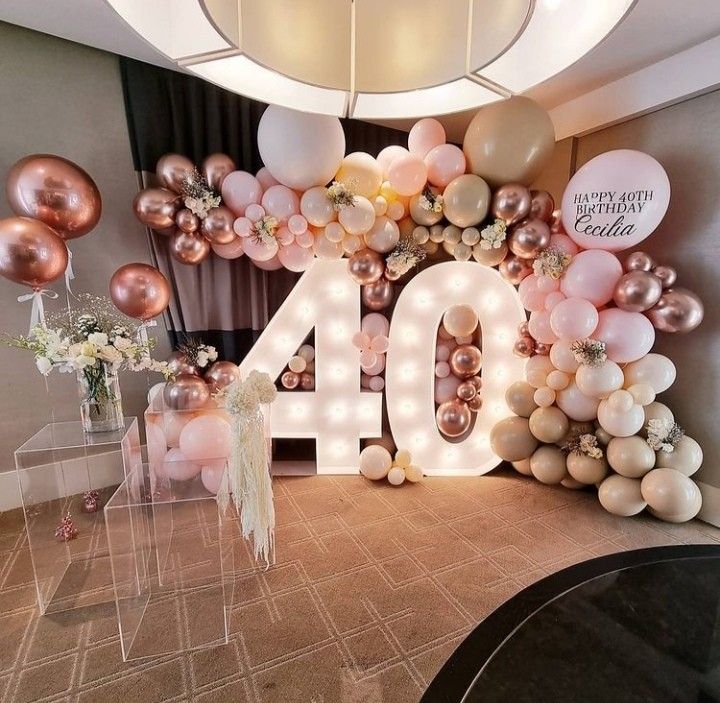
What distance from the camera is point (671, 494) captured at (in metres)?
2.05

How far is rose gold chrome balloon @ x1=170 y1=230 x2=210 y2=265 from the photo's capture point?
2.22 meters

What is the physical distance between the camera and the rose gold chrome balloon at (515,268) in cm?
239

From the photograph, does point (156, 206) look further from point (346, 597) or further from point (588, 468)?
point (588, 468)

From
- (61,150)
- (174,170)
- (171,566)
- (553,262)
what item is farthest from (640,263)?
(61,150)

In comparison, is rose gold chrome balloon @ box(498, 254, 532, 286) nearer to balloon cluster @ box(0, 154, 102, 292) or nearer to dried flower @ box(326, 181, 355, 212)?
dried flower @ box(326, 181, 355, 212)

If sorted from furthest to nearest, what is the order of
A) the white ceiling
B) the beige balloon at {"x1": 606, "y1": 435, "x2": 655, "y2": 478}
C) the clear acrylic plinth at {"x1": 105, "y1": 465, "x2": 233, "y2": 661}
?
the beige balloon at {"x1": 606, "y1": 435, "x2": 655, "y2": 478}, the white ceiling, the clear acrylic plinth at {"x1": 105, "y1": 465, "x2": 233, "y2": 661}

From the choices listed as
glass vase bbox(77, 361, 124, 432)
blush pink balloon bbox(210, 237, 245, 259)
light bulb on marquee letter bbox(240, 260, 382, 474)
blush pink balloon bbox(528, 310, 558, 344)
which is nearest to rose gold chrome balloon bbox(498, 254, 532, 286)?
blush pink balloon bbox(528, 310, 558, 344)

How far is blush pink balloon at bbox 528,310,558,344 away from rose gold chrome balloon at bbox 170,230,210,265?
6.47ft

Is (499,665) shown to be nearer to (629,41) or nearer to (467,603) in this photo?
(467,603)

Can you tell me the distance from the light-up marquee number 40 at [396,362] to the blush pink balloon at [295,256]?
12cm

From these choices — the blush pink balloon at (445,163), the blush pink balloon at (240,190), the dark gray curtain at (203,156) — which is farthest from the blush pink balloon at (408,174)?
the dark gray curtain at (203,156)

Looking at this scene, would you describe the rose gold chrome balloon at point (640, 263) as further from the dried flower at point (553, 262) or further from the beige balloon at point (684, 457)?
the beige balloon at point (684, 457)

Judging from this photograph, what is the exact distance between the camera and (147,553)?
1651 millimetres

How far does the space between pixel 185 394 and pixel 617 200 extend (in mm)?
2524
